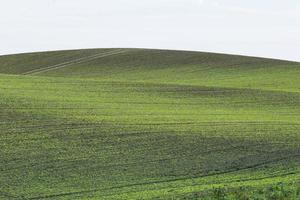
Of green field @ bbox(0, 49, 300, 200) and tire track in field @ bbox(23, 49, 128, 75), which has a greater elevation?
tire track in field @ bbox(23, 49, 128, 75)

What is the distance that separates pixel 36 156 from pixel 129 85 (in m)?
19.3

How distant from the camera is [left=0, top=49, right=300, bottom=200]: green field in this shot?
1809 cm

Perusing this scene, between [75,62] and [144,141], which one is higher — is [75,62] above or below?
A: above

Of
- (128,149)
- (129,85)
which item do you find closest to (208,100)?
(129,85)

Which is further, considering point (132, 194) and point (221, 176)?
point (221, 176)

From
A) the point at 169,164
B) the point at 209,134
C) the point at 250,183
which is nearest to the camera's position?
the point at 250,183

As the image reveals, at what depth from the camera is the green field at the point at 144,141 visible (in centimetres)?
1809

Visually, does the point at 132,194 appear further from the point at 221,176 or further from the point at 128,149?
the point at 128,149

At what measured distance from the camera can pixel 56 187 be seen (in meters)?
18.2

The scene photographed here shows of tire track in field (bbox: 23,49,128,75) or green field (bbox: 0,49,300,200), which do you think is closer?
green field (bbox: 0,49,300,200)

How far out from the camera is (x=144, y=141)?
2388cm

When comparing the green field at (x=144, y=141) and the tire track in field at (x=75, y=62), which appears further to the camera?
the tire track in field at (x=75, y=62)

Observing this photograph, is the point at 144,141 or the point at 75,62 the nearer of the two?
the point at 144,141

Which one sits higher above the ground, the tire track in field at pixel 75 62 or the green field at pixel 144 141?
the tire track in field at pixel 75 62
